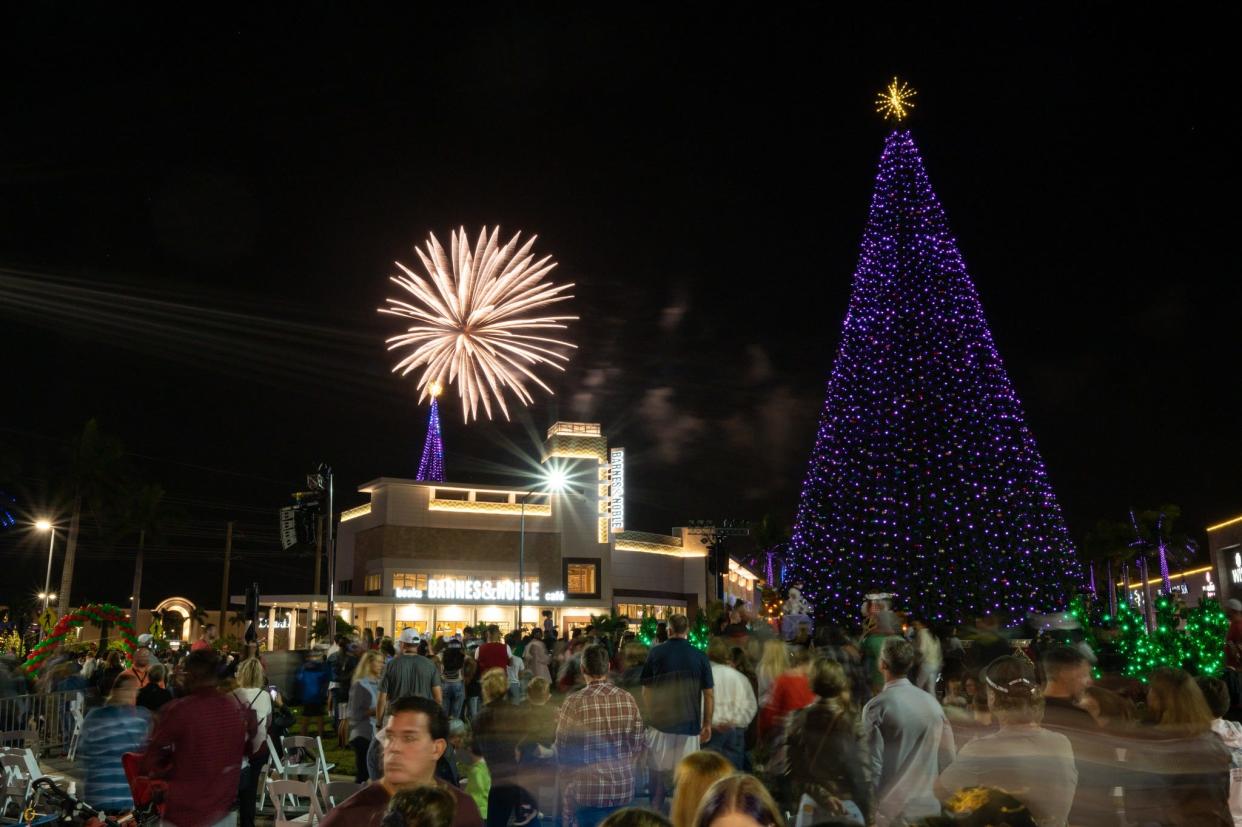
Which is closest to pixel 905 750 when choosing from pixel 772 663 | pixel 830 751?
pixel 830 751

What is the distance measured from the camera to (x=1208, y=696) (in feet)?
20.5

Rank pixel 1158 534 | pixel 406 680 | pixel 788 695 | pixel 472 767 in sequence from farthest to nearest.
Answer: pixel 1158 534 < pixel 406 680 < pixel 788 695 < pixel 472 767

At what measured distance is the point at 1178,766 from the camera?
16.2ft

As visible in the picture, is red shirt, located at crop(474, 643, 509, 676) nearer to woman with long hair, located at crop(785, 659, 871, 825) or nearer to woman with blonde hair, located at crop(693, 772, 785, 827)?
woman with long hair, located at crop(785, 659, 871, 825)

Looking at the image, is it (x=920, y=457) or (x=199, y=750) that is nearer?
(x=199, y=750)

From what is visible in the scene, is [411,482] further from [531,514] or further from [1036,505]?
[1036,505]

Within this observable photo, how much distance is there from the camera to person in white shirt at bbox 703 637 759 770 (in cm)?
952

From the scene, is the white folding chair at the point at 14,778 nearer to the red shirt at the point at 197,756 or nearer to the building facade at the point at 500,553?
the red shirt at the point at 197,756

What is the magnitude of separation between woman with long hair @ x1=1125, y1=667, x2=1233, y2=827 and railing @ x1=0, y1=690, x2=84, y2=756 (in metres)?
17.2

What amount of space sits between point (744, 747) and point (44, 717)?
47.0ft

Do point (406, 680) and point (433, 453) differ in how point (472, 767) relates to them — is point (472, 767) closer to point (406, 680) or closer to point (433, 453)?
point (406, 680)

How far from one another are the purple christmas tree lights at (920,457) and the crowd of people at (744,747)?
775 inches

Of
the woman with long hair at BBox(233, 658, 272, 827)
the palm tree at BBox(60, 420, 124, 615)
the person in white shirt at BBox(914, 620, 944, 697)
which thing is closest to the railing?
the woman with long hair at BBox(233, 658, 272, 827)

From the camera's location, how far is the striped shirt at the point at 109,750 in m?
6.77
